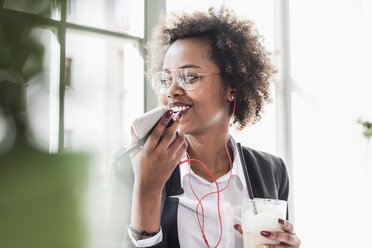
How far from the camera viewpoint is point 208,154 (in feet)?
4.35

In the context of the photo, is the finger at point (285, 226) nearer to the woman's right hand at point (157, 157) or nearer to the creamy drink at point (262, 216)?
the creamy drink at point (262, 216)

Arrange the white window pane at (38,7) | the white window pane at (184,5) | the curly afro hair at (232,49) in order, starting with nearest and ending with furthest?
the white window pane at (38,7) → the curly afro hair at (232,49) → the white window pane at (184,5)

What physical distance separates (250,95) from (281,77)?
6.15ft

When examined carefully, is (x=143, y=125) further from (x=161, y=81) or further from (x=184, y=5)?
(x=184, y=5)

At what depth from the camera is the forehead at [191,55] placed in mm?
1256

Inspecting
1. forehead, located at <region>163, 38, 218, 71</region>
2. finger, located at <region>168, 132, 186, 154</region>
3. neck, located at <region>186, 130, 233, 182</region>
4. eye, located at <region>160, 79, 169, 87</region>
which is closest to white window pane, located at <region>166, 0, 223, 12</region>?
forehead, located at <region>163, 38, 218, 71</region>

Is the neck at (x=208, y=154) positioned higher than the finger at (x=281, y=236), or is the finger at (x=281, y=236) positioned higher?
the neck at (x=208, y=154)

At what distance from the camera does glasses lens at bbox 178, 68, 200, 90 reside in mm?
1209

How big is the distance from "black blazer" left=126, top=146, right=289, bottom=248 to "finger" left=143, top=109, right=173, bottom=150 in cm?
33

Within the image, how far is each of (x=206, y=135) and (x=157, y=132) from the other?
55cm

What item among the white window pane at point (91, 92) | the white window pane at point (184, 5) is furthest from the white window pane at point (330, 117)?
the white window pane at point (91, 92)

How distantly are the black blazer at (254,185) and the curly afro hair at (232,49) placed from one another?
222 millimetres

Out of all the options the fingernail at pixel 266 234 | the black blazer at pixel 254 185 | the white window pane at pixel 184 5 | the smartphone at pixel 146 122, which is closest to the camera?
the smartphone at pixel 146 122

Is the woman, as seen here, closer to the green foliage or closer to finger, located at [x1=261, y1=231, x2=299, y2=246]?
finger, located at [x1=261, y1=231, x2=299, y2=246]
